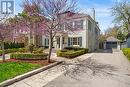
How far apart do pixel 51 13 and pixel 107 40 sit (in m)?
46.0

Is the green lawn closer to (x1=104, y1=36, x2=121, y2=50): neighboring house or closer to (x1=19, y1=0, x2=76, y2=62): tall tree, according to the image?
(x1=19, y1=0, x2=76, y2=62): tall tree

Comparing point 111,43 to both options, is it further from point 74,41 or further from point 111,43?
point 74,41

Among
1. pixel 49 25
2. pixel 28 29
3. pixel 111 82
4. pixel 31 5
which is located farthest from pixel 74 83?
pixel 28 29

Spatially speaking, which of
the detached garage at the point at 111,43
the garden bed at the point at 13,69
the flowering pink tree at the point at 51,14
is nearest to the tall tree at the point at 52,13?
the flowering pink tree at the point at 51,14

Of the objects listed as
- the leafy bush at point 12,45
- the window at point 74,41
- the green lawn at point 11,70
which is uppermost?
the window at point 74,41

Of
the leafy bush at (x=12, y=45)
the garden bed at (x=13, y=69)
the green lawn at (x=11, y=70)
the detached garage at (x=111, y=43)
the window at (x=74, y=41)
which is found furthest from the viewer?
the detached garage at (x=111, y=43)

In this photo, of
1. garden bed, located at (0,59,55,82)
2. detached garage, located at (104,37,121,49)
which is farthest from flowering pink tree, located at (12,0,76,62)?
detached garage, located at (104,37,121,49)

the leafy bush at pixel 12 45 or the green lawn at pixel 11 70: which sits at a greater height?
the leafy bush at pixel 12 45

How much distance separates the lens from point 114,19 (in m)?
42.5

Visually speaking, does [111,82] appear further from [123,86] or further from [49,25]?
[49,25]

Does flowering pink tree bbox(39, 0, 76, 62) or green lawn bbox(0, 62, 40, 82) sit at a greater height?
flowering pink tree bbox(39, 0, 76, 62)

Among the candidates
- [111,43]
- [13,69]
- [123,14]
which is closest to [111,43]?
[111,43]

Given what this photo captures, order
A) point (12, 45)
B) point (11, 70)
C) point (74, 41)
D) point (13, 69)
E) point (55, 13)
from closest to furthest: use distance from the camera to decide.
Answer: point (11, 70)
point (13, 69)
point (55, 13)
point (74, 41)
point (12, 45)

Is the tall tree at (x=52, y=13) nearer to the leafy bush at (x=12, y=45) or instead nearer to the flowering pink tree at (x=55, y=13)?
the flowering pink tree at (x=55, y=13)
